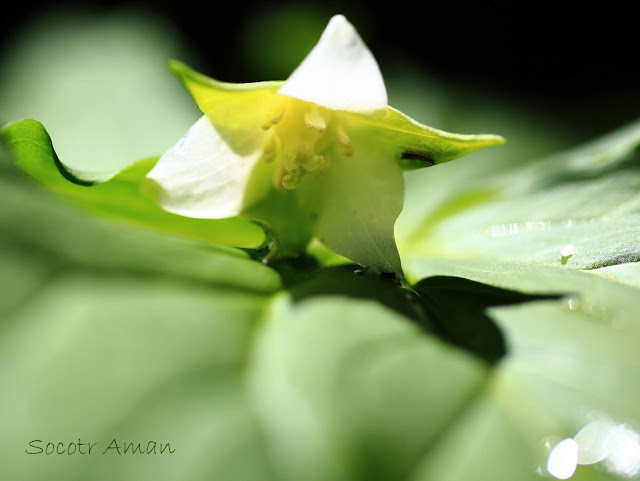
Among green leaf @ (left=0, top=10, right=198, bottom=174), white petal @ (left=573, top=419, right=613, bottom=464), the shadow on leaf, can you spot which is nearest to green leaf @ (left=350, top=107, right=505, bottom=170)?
the shadow on leaf

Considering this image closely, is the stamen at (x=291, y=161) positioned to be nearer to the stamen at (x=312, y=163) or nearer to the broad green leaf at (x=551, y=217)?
the stamen at (x=312, y=163)

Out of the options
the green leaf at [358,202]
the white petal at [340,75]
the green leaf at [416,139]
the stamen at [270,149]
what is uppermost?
the white petal at [340,75]

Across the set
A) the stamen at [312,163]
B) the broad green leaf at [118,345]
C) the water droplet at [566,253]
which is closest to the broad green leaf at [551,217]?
the water droplet at [566,253]

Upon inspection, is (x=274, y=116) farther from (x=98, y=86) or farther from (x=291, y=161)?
(x=98, y=86)

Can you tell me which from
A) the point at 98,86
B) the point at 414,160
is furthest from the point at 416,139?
the point at 98,86

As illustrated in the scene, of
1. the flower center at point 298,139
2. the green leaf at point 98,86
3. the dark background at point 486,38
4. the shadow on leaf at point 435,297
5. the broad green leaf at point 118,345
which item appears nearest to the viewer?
the broad green leaf at point 118,345

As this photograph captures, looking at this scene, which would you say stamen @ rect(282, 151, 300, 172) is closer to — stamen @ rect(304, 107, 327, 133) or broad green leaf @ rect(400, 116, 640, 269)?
stamen @ rect(304, 107, 327, 133)

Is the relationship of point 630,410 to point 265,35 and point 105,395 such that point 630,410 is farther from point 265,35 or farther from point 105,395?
point 265,35

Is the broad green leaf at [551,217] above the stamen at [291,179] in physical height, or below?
below
